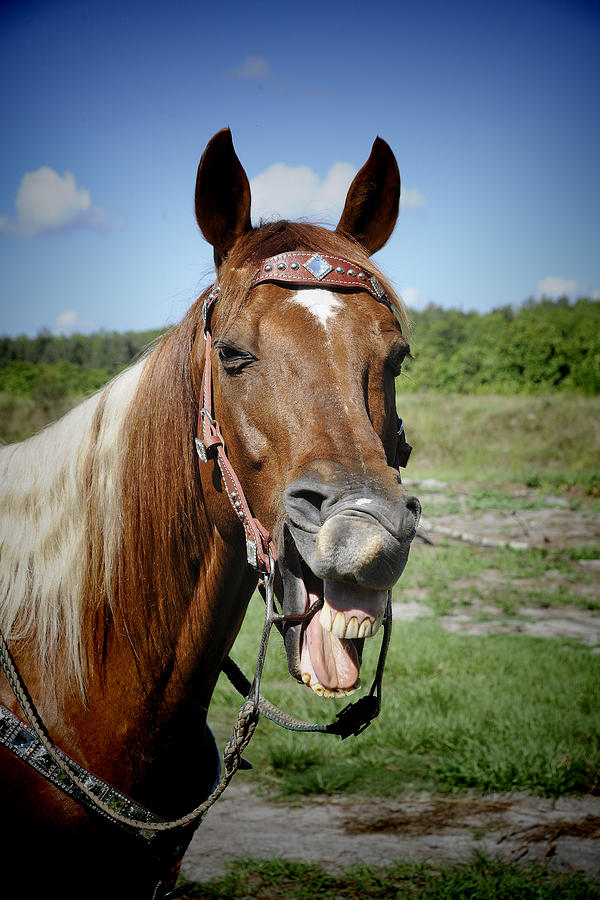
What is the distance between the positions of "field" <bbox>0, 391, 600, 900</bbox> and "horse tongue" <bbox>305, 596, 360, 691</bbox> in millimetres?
1774

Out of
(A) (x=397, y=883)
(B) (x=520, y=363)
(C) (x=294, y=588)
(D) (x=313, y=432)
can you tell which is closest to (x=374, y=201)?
(D) (x=313, y=432)

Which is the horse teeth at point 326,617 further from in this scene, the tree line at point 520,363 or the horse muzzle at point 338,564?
the tree line at point 520,363

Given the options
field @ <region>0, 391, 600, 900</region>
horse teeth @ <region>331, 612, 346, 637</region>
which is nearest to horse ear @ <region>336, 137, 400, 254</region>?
horse teeth @ <region>331, 612, 346, 637</region>

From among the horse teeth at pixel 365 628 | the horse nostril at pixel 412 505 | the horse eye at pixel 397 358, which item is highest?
the horse eye at pixel 397 358

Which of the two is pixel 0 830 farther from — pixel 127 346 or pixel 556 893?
pixel 127 346

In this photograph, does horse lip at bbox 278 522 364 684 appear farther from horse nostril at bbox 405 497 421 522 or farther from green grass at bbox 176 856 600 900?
green grass at bbox 176 856 600 900

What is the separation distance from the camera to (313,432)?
153 centimetres

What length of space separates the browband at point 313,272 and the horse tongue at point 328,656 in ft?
2.93

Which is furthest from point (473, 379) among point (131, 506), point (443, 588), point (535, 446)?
point (131, 506)

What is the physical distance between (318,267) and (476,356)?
29420 mm

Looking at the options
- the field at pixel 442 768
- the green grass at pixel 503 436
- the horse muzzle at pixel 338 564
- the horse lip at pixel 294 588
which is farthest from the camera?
the green grass at pixel 503 436

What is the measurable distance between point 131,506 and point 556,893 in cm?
299

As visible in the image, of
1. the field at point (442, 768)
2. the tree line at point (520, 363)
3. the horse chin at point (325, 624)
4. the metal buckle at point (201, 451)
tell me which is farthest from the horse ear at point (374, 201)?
the tree line at point (520, 363)

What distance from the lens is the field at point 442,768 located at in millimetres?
3311
